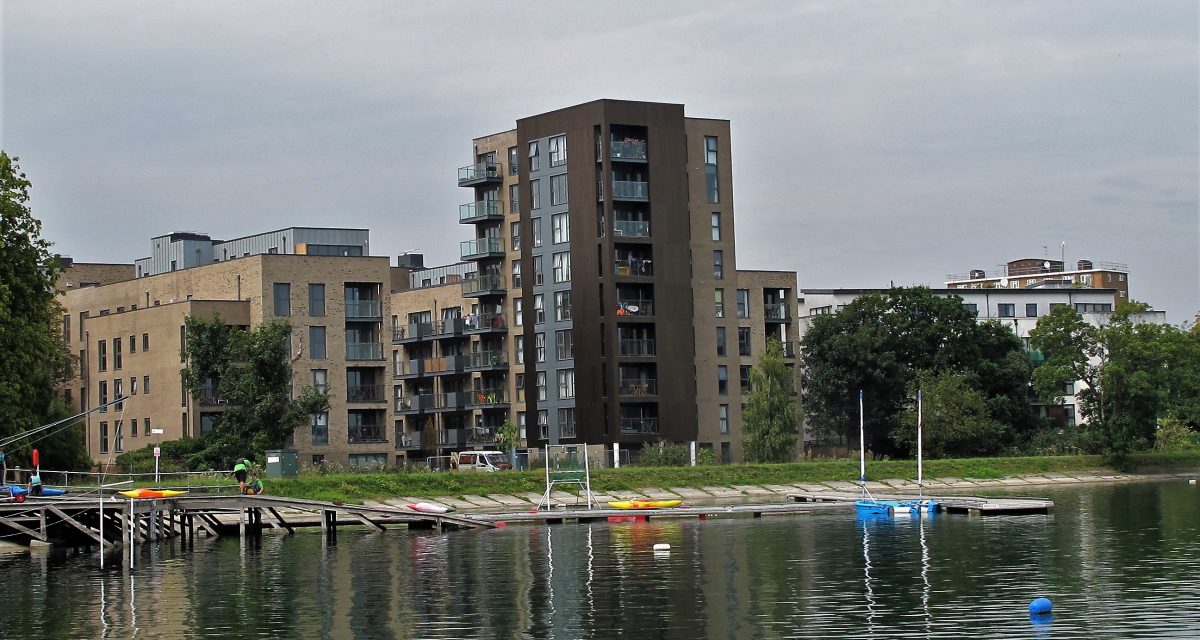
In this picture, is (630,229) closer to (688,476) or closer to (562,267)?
(562,267)

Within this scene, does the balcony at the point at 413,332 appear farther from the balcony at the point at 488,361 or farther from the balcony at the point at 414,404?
the balcony at the point at 488,361

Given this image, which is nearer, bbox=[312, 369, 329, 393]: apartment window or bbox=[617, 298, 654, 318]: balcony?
bbox=[312, 369, 329, 393]: apartment window

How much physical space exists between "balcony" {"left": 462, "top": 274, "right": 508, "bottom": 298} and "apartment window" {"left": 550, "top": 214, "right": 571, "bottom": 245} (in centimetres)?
918

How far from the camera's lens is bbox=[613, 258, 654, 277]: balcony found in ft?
413

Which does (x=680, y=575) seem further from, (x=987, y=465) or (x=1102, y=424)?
(x=1102, y=424)

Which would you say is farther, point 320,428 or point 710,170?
point 710,170

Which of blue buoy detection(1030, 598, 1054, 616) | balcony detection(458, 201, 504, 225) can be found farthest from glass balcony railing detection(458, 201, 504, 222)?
blue buoy detection(1030, 598, 1054, 616)

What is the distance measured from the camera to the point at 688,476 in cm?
Result: 10994

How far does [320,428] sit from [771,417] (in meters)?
32.5

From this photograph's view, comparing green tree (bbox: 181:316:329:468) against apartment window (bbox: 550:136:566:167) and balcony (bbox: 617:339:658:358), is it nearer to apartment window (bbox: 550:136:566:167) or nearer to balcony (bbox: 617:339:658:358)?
balcony (bbox: 617:339:658:358)

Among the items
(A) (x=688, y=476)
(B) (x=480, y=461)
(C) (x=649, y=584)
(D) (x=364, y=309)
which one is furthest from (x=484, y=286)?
(C) (x=649, y=584)

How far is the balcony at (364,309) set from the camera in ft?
390

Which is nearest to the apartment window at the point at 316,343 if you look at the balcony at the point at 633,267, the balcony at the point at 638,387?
the balcony at the point at 638,387

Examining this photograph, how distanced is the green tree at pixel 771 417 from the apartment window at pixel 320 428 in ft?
99.5
